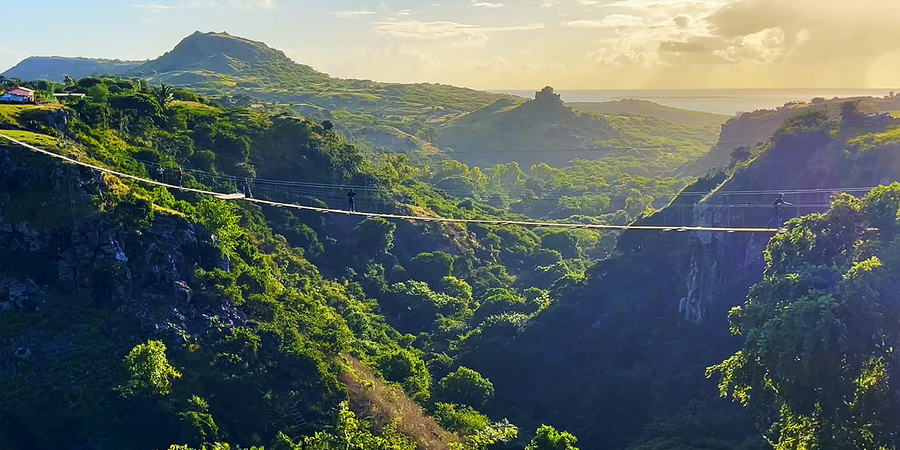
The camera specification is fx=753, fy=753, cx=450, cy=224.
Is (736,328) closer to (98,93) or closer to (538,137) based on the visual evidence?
(98,93)

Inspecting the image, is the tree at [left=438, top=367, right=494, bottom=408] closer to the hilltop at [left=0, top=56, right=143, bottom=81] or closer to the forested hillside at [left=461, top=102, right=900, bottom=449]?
the forested hillside at [left=461, top=102, right=900, bottom=449]

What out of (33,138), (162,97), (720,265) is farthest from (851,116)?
(33,138)

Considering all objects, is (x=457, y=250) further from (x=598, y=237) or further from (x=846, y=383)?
(x=846, y=383)

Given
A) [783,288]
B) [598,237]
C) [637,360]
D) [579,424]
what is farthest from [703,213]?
[598,237]

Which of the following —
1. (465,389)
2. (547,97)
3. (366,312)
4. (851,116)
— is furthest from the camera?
(547,97)

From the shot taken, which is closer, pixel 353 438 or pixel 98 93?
pixel 353 438

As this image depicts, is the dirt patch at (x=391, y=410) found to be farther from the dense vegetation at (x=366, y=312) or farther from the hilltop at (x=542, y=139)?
the hilltop at (x=542, y=139)

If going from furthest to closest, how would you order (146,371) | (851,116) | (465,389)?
(851,116) → (465,389) → (146,371)
